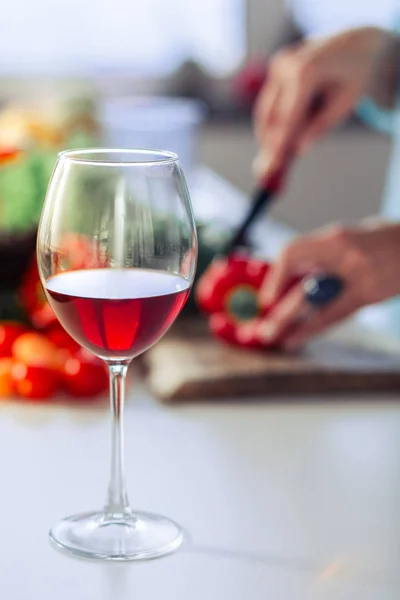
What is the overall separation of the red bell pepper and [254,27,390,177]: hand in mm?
325

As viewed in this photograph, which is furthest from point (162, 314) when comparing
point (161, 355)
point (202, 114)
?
point (202, 114)

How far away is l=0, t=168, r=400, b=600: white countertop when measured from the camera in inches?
33.0

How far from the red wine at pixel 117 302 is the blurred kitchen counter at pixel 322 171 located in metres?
3.15

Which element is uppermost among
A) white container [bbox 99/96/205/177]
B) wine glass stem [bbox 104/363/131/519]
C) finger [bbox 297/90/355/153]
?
white container [bbox 99/96/205/177]

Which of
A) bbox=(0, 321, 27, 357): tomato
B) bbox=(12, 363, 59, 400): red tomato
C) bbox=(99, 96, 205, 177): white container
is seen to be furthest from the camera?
bbox=(99, 96, 205, 177): white container

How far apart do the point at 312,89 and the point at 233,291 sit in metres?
0.53

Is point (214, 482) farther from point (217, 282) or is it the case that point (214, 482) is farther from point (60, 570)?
point (217, 282)

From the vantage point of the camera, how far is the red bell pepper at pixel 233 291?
1583mm

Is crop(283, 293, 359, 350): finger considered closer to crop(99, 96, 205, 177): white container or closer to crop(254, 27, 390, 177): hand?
crop(254, 27, 390, 177): hand

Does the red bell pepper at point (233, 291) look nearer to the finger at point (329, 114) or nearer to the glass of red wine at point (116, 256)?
the finger at point (329, 114)

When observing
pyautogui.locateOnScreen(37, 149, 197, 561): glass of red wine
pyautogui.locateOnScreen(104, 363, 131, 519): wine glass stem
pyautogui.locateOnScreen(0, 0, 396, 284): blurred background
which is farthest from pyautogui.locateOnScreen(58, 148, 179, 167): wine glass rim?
pyautogui.locateOnScreen(0, 0, 396, 284): blurred background

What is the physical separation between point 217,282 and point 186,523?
0.70 metres

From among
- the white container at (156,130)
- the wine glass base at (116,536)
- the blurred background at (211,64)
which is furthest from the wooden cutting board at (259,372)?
the blurred background at (211,64)

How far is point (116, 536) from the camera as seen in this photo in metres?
0.91
